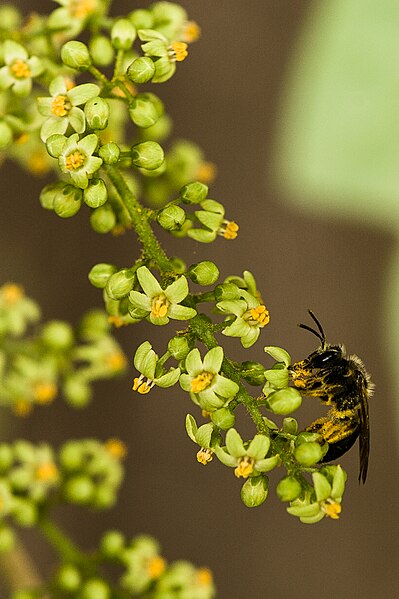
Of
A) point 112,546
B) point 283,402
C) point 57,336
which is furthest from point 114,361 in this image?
point 283,402

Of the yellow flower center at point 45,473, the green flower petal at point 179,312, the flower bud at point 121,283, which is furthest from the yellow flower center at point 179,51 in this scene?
the yellow flower center at point 45,473

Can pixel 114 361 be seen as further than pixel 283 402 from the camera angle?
Yes

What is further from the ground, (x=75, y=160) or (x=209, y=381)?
(x=75, y=160)

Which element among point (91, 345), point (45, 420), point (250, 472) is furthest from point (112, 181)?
point (45, 420)

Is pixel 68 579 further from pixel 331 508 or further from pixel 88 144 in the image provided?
pixel 88 144

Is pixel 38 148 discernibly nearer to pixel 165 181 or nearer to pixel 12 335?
pixel 165 181

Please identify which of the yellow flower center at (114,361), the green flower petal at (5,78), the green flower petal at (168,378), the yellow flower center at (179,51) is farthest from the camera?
the yellow flower center at (114,361)

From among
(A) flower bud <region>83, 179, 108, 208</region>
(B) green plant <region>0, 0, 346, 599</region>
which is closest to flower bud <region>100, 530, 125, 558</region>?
(B) green plant <region>0, 0, 346, 599</region>

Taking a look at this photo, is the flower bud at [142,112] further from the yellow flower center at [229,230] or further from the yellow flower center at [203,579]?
the yellow flower center at [203,579]
